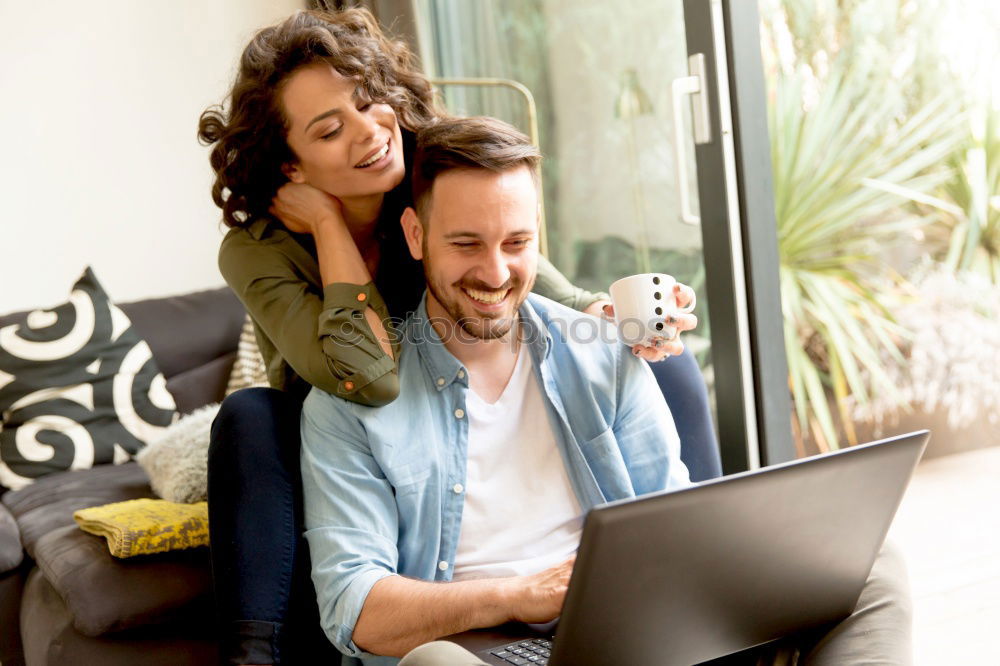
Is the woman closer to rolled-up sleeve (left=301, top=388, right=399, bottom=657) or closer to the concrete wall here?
rolled-up sleeve (left=301, top=388, right=399, bottom=657)

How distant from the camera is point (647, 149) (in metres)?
2.46

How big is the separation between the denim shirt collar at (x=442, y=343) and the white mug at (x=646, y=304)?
0.15 m

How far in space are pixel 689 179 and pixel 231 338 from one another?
1.70m

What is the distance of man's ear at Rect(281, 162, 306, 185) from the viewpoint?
67.9 inches

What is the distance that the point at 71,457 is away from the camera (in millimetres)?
2895

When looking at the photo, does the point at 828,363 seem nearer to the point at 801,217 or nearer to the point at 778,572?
the point at 801,217

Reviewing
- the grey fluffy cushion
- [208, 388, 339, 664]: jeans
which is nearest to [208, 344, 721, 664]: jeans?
[208, 388, 339, 664]: jeans

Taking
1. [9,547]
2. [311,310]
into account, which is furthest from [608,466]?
[9,547]

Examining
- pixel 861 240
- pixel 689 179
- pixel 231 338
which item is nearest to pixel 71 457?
pixel 231 338

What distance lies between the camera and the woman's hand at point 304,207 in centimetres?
165

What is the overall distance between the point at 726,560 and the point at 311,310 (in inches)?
32.1

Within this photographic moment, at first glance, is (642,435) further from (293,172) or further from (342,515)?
(293,172)

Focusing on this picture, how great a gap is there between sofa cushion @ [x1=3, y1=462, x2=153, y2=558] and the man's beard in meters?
1.29

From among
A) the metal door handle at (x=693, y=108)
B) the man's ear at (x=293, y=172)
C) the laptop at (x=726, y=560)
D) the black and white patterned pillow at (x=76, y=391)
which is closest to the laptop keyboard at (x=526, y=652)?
the laptop at (x=726, y=560)
